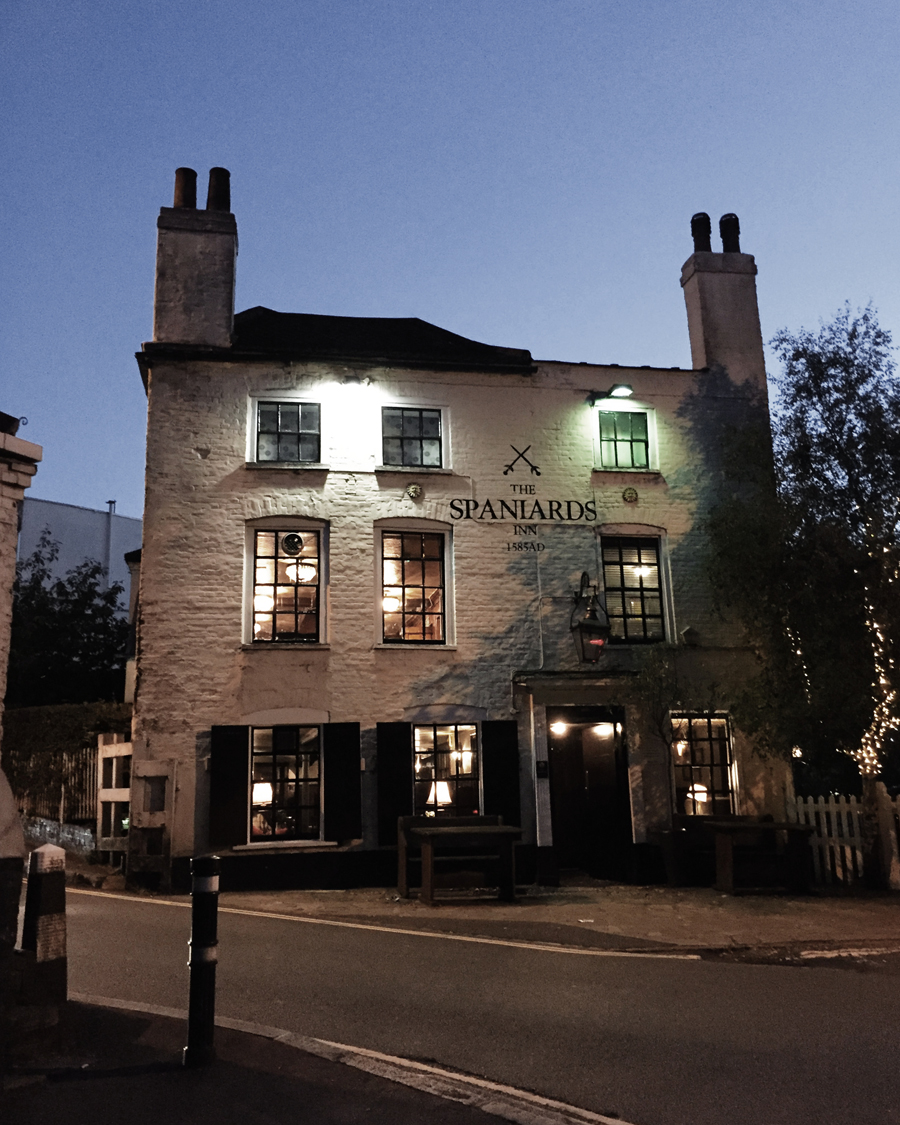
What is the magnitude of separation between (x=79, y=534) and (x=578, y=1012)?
3461 cm

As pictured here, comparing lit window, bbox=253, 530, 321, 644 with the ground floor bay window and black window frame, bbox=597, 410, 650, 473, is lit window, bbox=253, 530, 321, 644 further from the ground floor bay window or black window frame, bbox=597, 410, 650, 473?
black window frame, bbox=597, 410, 650, 473

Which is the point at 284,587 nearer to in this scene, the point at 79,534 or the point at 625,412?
the point at 625,412

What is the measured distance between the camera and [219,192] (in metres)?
16.2

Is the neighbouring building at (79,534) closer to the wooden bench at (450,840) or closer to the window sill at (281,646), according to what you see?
the window sill at (281,646)

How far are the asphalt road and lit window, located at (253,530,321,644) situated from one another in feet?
18.4

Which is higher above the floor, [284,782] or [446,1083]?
[284,782]

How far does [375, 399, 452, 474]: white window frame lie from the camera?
15.2m

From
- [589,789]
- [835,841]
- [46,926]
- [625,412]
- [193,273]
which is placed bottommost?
[835,841]

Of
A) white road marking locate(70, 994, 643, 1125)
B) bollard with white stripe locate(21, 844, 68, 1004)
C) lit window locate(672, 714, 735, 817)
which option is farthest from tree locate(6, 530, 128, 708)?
bollard with white stripe locate(21, 844, 68, 1004)

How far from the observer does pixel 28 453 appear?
267 inches

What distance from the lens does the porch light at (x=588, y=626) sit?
47.2 ft

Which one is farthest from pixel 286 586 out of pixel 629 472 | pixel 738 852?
pixel 738 852

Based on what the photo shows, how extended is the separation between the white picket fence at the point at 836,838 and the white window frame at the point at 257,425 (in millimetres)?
8782

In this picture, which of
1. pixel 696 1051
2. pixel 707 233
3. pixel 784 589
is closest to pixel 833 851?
pixel 784 589
